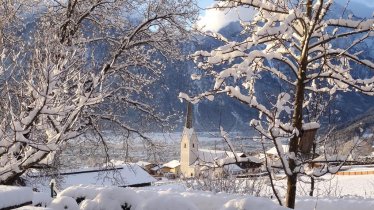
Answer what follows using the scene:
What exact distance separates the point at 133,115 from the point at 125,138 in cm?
102

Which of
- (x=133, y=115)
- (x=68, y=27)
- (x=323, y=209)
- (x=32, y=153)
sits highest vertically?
(x=68, y=27)

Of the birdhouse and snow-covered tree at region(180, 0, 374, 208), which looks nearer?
snow-covered tree at region(180, 0, 374, 208)

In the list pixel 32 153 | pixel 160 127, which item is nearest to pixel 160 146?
pixel 160 127

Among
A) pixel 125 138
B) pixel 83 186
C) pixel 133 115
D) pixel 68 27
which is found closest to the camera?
pixel 83 186

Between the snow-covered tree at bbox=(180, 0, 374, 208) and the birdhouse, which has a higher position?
the snow-covered tree at bbox=(180, 0, 374, 208)

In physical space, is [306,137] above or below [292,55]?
below

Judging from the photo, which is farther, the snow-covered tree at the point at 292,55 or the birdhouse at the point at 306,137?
the birdhouse at the point at 306,137

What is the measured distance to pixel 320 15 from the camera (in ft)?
16.7

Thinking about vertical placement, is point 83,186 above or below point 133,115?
below

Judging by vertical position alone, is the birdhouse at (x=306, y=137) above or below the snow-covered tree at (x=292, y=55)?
below

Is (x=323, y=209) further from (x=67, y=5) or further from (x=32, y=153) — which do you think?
(x=67, y=5)

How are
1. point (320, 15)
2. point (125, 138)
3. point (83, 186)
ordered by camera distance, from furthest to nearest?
point (125, 138) → point (83, 186) → point (320, 15)

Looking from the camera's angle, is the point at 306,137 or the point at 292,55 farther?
the point at 292,55

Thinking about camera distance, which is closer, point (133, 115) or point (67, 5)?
point (67, 5)
